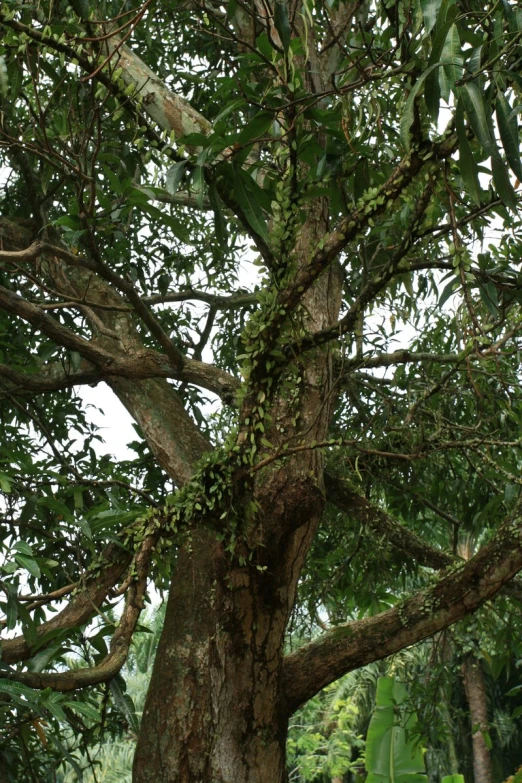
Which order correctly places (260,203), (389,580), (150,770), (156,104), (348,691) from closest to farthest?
(260,203), (150,770), (156,104), (389,580), (348,691)

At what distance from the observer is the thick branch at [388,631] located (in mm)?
2988

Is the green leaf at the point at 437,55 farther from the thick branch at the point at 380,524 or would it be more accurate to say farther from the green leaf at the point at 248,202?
the thick branch at the point at 380,524

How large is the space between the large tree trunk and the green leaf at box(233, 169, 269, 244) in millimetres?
649

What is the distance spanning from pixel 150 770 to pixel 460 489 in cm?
219

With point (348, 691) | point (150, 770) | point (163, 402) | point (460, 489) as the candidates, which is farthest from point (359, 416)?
point (348, 691)

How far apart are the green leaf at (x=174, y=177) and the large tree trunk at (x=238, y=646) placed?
883 millimetres

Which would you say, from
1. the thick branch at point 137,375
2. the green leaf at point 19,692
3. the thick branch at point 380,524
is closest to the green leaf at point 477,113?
the green leaf at point 19,692

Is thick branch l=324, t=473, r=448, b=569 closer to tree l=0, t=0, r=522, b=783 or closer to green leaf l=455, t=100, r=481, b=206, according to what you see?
tree l=0, t=0, r=522, b=783

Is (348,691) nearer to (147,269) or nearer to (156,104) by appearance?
(147,269)

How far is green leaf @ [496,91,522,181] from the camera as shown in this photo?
149cm

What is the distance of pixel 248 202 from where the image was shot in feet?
7.28

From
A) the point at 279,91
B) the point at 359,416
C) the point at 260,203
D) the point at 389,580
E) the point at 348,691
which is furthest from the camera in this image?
the point at 348,691

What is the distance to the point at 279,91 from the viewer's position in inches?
83.4

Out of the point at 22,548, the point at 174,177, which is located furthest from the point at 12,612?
the point at 174,177
